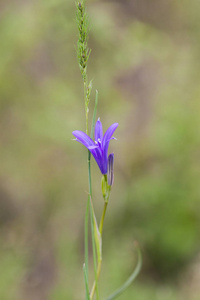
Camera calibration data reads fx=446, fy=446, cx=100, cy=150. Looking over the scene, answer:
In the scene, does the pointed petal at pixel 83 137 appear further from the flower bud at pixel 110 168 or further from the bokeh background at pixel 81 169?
the bokeh background at pixel 81 169

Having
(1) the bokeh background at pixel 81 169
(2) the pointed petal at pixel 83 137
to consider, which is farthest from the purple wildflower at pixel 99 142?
(1) the bokeh background at pixel 81 169

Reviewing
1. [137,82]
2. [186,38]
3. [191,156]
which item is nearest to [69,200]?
[191,156]

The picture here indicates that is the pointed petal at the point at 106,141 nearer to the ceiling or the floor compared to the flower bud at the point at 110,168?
nearer to the ceiling

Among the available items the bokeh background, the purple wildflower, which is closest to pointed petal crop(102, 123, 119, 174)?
the purple wildflower

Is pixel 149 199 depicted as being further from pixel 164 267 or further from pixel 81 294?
pixel 81 294

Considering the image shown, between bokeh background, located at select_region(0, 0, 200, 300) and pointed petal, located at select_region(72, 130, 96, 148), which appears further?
bokeh background, located at select_region(0, 0, 200, 300)

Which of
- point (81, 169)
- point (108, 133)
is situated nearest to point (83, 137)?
point (108, 133)

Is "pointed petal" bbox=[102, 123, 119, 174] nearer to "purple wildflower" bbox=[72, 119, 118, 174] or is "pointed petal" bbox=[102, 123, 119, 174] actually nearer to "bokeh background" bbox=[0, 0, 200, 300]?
"purple wildflower" bbox=[72, 119, 118, 174]
